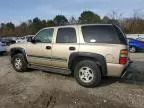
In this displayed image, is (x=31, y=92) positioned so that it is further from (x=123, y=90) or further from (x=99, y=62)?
(x=123, y=90)

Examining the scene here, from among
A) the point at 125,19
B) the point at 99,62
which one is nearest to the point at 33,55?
the point at 99,62

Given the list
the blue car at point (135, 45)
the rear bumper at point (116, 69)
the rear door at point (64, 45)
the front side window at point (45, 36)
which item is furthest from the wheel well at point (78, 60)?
the blue car at point (135, 45)

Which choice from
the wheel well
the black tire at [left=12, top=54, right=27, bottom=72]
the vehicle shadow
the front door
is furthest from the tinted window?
the black tire at [left=12, top=54, right=27, bottom=72]

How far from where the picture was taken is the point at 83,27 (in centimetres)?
821

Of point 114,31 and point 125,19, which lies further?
point 125,19

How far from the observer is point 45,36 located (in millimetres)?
9211

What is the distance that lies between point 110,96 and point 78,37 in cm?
222

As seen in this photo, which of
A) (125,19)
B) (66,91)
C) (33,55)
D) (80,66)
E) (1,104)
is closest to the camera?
(1,104)

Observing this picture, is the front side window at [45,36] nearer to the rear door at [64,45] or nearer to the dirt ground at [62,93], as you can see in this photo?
the rear door at [64,45]

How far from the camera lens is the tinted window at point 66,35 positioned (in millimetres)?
8312

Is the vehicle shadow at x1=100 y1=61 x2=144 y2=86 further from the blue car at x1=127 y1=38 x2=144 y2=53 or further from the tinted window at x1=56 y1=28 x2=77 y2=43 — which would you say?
the blue car at x1=127 y1=38 x2=144 y2=53

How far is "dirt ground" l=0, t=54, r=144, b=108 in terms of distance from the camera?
6258 millimetres

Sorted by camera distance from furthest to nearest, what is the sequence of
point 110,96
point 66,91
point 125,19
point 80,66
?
point 125,19 < point 80,66 < point 66,91 < point 110,96

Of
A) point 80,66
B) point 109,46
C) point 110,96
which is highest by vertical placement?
point 109,46
